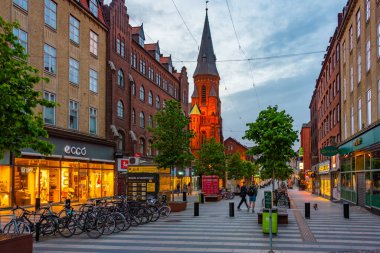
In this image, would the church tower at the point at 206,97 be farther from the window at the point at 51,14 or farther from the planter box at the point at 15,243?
the planter box at the point at 15,243

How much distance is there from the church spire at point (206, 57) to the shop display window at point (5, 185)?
274ft

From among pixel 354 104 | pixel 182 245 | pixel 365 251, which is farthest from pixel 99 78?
pixel 365 251

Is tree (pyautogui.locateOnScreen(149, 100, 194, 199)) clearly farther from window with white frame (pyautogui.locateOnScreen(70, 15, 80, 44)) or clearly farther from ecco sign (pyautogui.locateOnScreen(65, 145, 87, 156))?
window with white frame (pyautogui.locateOnScreen(70, 15, 80, 44))

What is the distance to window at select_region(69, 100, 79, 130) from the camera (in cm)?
3538

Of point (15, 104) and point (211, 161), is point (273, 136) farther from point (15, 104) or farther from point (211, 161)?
point (211, 161)

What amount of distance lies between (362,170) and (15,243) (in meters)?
24.6

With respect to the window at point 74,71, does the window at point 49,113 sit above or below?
below

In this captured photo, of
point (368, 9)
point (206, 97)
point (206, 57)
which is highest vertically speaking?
point (206, 57)

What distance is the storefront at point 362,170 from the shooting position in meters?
26.0

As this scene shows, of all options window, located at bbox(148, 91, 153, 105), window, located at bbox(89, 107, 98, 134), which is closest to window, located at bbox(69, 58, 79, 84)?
window, located at bbox(89, 107, 98, 134)

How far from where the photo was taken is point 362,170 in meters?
30.1

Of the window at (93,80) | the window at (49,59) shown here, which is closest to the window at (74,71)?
the window at (49,59)

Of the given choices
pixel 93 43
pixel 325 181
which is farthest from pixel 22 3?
pixel 325 181

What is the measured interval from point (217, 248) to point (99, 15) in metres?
33.0
